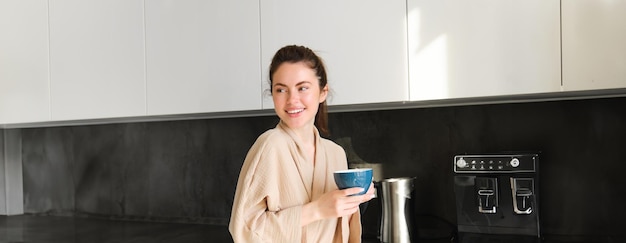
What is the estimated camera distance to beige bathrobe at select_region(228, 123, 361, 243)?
4.03 ft

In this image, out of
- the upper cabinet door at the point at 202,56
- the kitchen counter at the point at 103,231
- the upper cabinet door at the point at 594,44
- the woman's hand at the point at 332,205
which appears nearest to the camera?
the woman's hand at the point at 332,205

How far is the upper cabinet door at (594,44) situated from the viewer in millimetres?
1462

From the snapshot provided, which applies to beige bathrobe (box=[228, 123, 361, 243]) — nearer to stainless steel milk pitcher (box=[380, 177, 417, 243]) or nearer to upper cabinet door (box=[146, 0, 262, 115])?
stainless steel milk pitcher (box=[380, 177, 417, 243])

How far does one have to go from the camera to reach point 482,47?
1.59 meters

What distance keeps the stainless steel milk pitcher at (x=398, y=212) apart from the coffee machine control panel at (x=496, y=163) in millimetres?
168

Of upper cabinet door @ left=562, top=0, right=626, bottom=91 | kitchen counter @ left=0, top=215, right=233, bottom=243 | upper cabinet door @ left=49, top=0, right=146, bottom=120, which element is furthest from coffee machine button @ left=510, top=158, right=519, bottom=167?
upper cabinet door @ left=49, top=0, right=146, bottom=120

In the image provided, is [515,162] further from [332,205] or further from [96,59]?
[96,59]

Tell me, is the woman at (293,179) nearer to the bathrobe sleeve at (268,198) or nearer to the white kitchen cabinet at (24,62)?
the bathrobe sleeve at (268,198)

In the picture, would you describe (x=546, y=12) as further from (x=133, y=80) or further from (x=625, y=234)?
(x=133, y=80)

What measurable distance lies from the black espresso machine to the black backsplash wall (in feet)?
0.55

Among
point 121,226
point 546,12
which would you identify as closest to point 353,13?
point 546,12

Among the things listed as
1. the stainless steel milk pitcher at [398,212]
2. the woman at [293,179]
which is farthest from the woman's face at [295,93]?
the stainless steel milk pitcher at [398,212]

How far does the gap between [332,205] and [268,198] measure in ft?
0.45

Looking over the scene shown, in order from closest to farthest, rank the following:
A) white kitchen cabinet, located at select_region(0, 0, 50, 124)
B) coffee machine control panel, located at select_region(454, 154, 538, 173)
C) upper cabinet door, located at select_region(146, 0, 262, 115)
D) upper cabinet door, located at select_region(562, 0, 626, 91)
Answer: upper cabinet door, located at select_region(562, 0, 626, 91) < coffee machine control panel, located at select_region(454, 154, 538, 173) < upper cabinet door, located at select_region(146, 0, 262, 115) < white kitchen cabinet, located at select_region(0, 0, 50, 124)
